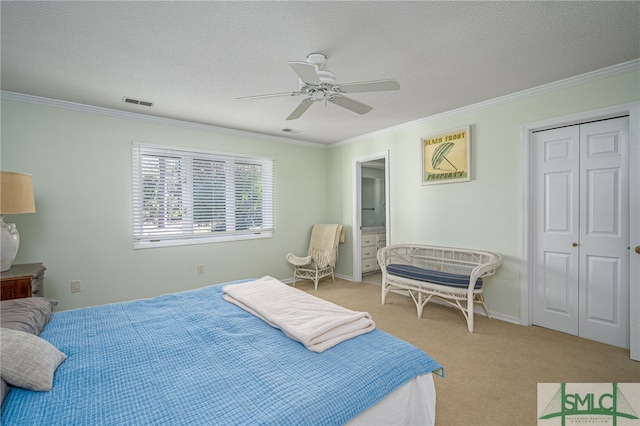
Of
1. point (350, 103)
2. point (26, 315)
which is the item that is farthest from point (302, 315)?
point (350, 103)

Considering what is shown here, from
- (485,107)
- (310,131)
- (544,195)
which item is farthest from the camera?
(310,131)

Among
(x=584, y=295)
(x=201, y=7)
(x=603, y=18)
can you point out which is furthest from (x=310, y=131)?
(x=584, y=295)

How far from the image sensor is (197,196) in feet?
13.7

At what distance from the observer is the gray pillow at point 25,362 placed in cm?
114

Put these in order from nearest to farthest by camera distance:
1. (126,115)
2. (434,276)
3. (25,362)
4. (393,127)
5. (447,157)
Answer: (25,362) → (434,276) → (126,115) → (447,157) → (393,127)

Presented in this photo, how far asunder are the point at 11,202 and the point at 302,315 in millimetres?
2721

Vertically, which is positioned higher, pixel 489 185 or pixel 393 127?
pixel 393 127

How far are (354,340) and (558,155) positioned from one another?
2.90 m

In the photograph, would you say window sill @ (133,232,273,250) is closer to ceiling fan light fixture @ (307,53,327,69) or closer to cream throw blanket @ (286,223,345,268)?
cream throw blanket @ (286,223,345,268)

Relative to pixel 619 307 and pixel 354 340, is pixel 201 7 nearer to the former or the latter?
pixel 354 340

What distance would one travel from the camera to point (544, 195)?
10.1 feet

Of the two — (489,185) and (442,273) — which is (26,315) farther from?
(489,185)

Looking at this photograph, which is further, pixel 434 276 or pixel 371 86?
pixel 434 276

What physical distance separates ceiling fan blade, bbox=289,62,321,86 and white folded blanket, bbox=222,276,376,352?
1500 mm
